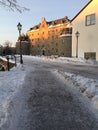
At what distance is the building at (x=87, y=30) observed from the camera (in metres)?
41.1

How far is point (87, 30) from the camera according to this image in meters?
42.4

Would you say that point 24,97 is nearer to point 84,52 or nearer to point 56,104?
point 56,104

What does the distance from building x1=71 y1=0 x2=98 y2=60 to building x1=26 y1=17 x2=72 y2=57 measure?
97.5 ft

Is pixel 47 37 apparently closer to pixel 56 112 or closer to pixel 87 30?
pixel 87 30

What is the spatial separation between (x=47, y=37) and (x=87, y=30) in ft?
172

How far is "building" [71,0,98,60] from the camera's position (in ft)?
135

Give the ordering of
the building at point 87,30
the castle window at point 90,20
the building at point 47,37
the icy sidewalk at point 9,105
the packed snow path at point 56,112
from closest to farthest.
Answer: the packed snow path at point 56,112 → the icy sidewalk at point 9,105 → the building at point 87,30 → the castle window at point 90,20 → the building at point 47,37

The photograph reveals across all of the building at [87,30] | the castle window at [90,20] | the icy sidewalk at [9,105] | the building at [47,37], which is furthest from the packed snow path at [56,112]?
the building at [47,37]

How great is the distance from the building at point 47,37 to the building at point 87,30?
2971 cm

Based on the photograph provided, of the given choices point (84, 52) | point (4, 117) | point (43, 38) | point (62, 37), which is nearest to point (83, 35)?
point (84, 52)

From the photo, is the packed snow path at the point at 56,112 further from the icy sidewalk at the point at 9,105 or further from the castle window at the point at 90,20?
the castle window at the point at 90,20

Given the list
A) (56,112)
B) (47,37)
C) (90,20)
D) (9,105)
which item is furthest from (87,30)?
(47,37)

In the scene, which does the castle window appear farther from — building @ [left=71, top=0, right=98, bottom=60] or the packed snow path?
the packed snow path

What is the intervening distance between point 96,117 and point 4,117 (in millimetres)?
2574
